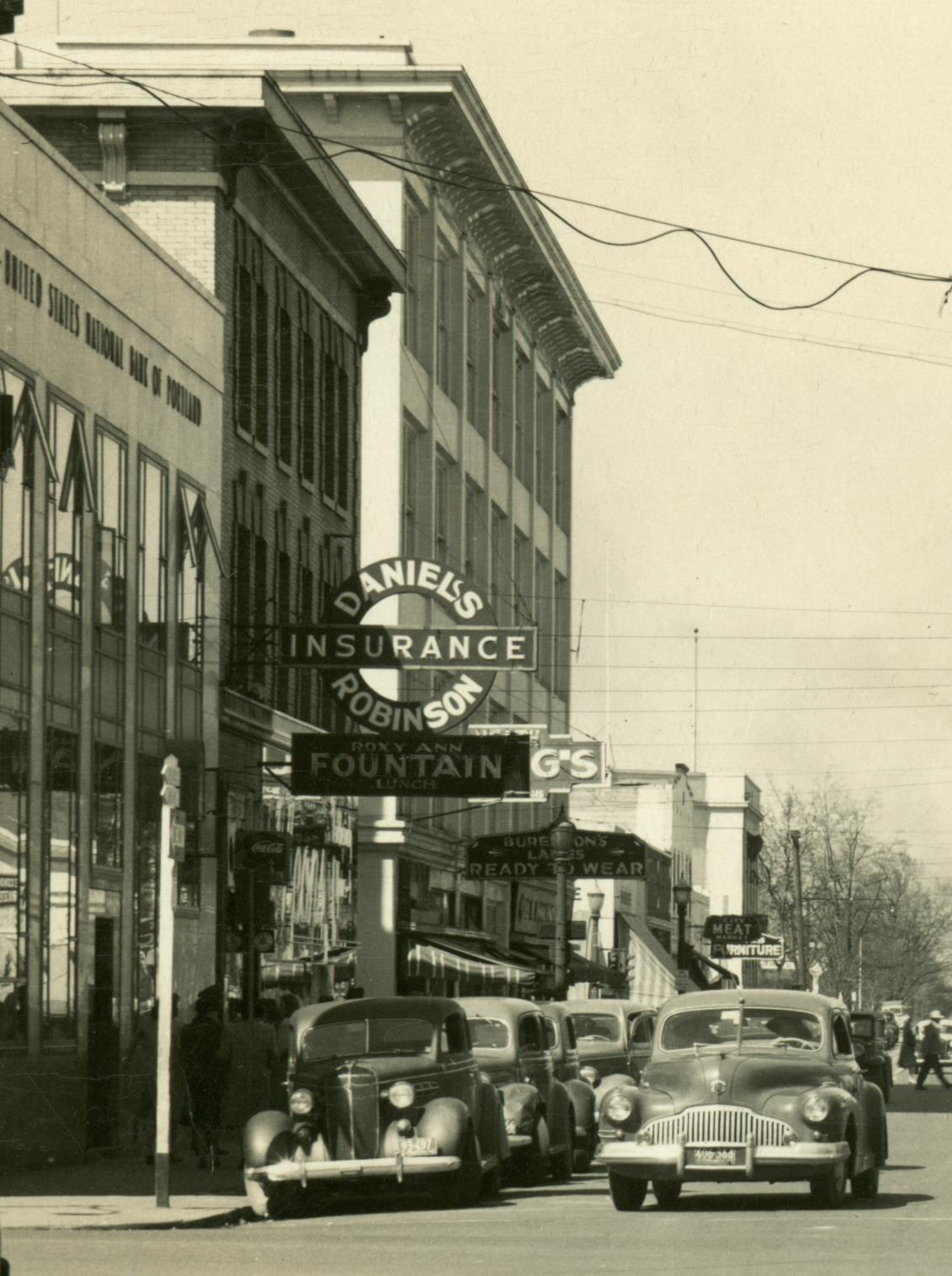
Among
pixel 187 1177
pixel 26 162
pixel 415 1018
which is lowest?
pixel 187 1177

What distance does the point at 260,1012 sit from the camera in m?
32.8

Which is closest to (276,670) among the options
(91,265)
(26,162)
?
(91,265)

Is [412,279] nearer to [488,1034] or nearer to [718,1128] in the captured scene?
[488,1034]

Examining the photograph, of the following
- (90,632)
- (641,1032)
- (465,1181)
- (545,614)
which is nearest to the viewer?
(465,1181)

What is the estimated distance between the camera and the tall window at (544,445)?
6150cm

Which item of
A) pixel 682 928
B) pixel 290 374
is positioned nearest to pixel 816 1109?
pixel 290 374

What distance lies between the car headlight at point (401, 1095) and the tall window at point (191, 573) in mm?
11508

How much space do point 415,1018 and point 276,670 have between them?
15728 millimetres

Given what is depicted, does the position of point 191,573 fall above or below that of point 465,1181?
above

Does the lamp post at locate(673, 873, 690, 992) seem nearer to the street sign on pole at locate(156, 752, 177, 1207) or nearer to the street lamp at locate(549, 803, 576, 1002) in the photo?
the street lamp at locate(549, 803, 576, 1002)

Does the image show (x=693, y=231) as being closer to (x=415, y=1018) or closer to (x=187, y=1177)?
(x=415, y=1018)

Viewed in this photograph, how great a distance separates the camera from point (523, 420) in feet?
194

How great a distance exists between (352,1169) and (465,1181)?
3.88ft

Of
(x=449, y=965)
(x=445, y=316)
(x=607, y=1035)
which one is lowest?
(x=449, y=965)
